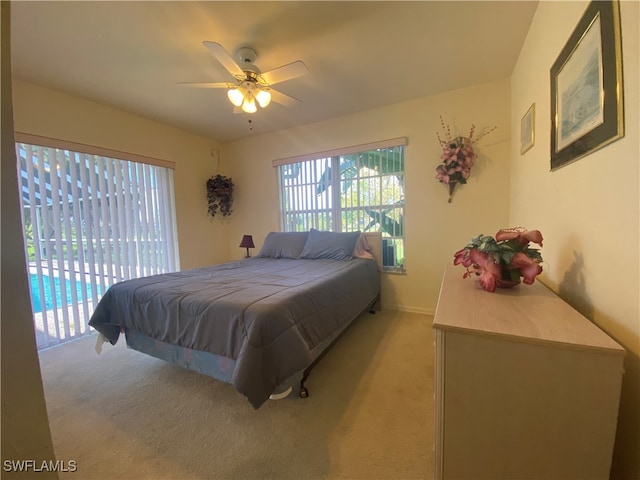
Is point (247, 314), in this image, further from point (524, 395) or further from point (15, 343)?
point (524, 395)

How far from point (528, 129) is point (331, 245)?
2023 mm

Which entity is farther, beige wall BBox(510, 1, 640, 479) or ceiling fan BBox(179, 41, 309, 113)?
ceiling fan BBox(179, 41, 309, 113)

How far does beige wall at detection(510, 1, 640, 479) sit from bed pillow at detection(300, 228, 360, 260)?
1708 millimetres

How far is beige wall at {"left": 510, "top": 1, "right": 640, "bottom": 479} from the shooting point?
762 millimetres

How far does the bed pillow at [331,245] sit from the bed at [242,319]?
433 mm

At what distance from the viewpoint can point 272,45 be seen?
76.9 inches

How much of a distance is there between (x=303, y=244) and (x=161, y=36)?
2.32 meters

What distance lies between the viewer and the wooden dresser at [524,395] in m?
0.68

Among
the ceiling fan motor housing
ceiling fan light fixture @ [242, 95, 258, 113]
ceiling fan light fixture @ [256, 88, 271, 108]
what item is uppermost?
the ceiling fan motor housing

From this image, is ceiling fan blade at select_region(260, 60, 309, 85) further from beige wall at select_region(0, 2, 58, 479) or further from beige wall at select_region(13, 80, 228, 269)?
beige wall at select_region(13, 80, 228, 269)

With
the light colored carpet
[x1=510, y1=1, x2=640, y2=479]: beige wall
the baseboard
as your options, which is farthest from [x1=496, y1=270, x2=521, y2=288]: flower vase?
the baseboard

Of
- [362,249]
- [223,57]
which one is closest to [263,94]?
[223,57]
